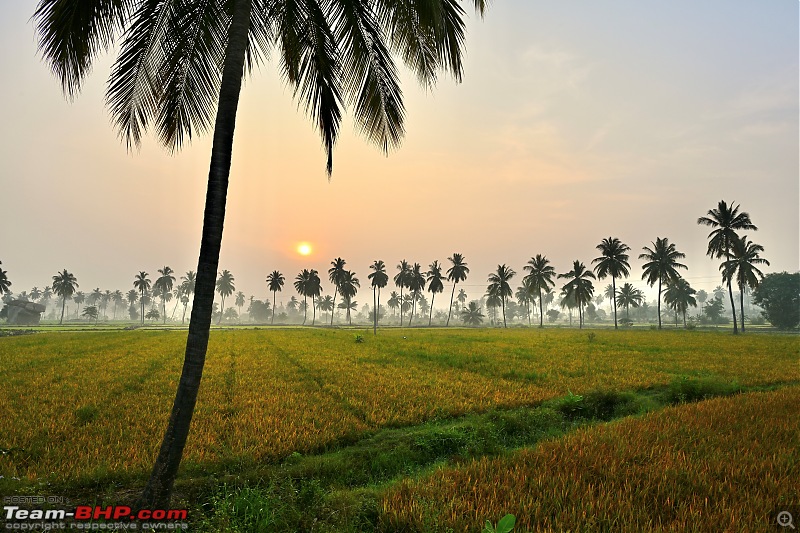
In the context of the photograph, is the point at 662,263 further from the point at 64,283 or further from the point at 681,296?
the point at 64,283

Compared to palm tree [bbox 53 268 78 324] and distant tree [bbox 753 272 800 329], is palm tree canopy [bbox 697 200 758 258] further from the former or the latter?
palm tree [bbox 53 268 78 324]

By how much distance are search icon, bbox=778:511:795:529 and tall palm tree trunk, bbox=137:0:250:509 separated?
619cm

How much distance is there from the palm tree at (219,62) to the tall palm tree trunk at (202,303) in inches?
0.4

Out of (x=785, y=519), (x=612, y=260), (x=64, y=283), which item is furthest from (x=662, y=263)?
(x=64, y=283)

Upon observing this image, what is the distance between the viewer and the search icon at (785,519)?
137 inches

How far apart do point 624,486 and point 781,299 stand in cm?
8994

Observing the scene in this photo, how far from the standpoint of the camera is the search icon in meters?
3.48

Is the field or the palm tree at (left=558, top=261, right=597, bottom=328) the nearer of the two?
the field

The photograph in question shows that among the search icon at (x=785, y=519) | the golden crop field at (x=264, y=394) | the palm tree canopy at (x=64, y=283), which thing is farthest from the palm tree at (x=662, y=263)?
the palm tree canopy at (x=64, y=283)

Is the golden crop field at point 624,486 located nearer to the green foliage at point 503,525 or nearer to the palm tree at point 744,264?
the green foliage at point 503,525

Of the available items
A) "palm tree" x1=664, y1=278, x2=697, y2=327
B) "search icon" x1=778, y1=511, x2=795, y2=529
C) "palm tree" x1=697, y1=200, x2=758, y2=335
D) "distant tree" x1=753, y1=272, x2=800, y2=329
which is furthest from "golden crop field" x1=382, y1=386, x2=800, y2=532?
"palm tree" x1=664, y1=278, x2=697, y2=327

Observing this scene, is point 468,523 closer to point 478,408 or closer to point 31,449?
point 478,408

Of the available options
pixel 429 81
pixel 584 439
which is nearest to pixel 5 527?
pixel 429 81

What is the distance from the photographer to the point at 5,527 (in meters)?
3.50
